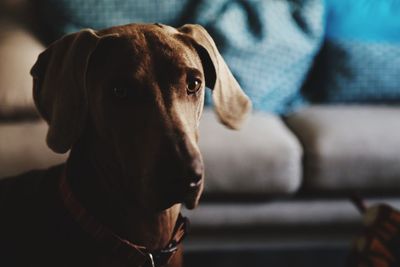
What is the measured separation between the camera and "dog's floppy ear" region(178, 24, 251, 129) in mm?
1143

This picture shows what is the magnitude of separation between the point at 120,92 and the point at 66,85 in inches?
4.1

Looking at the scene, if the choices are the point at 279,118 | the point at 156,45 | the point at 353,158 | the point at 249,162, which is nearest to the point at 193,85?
the point at 156,45

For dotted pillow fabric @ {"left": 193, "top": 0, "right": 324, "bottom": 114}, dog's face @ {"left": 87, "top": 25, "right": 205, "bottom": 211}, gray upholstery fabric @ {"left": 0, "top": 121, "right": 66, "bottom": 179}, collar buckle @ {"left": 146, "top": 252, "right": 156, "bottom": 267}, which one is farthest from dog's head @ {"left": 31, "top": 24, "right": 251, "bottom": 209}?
dotted pillow fabric @ {"left": 193, "top": 0, "right": 324, "bottom": 114}

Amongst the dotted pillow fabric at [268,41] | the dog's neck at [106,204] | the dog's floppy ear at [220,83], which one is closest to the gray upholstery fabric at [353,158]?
the dotted pillow fabric at [268,41]

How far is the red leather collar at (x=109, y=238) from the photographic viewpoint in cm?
112

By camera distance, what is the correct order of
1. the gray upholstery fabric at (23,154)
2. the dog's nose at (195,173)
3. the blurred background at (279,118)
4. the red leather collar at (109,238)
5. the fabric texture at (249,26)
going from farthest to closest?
1. the fabric texture at (249,26)
2. the blurred background at (279,118)
3. the gray upholstery fabric at (23,154)
4. the red leather collar at (109,238)
5. the dog's nose at (195,173)

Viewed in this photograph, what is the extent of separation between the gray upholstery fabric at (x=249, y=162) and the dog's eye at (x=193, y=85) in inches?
26.9

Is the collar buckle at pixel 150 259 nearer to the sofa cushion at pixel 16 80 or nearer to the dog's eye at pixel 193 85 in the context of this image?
the dog's eye at pixel 193 85

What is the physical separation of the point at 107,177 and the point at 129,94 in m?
0.18

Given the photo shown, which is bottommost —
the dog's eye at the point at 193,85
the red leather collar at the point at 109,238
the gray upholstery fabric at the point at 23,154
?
the gray upholstery fabric at the point at 23,154

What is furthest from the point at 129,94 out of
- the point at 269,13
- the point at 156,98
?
the point at 269,13

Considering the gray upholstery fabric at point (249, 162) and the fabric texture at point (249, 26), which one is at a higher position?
the fabric texture at point (249, 26)

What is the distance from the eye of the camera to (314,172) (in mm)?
1839

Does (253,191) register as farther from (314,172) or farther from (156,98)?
(156,98)
